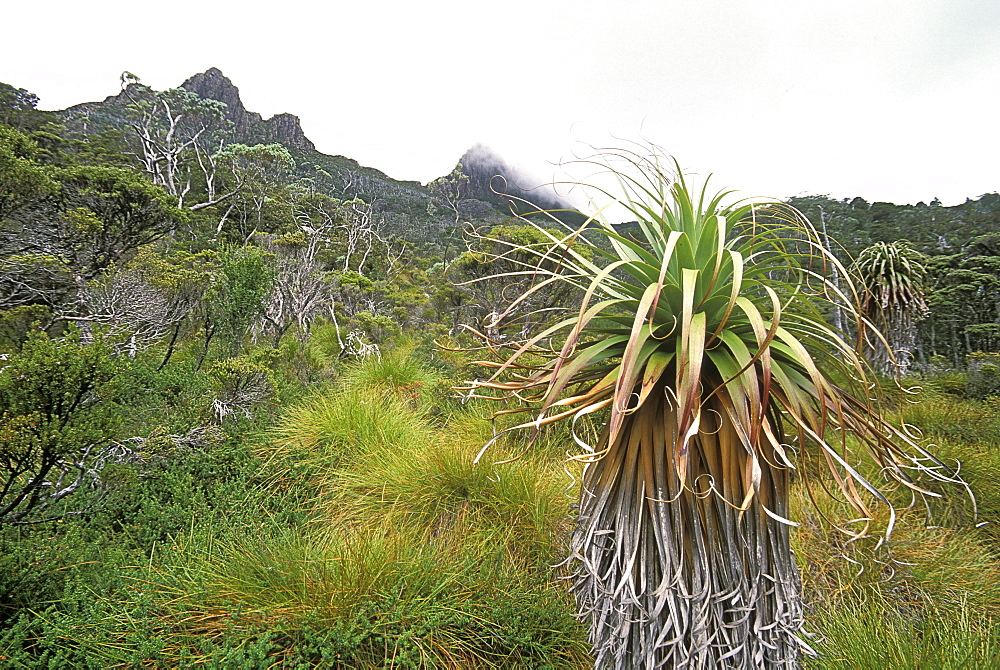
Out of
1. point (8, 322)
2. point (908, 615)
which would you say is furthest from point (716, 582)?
point (8, 322)

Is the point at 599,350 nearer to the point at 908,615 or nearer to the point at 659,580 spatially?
the point at 659,580

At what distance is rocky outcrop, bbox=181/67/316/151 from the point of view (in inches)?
→ 2373

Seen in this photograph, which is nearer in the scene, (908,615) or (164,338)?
(908,615)

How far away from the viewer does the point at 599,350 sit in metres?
1.59

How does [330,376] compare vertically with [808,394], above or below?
below

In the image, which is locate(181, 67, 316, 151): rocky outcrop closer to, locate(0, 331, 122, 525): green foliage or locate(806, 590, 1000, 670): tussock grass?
locate(0, 331, 122, 525): green foliage

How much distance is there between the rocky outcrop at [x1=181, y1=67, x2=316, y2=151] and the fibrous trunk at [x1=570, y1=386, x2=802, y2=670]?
67.5 meters

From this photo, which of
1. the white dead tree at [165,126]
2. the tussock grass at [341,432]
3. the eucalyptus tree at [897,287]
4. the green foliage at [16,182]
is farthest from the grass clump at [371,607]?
the white dead tree at [165,126]

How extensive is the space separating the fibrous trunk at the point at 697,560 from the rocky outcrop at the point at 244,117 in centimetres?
6750

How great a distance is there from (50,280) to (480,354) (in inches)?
264

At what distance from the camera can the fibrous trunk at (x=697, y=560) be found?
1465 mm

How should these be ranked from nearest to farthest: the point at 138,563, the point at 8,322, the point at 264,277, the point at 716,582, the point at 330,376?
1. the point at 716,582
2. the point at 138,563
3. the point at 8,322
4. the point at 264,277
5. the point at 330,376

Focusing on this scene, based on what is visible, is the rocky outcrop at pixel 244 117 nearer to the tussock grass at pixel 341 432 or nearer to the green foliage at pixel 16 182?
the green foliage at pixel 16 182

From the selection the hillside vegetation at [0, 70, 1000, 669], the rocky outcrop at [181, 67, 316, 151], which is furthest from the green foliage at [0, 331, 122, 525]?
the rocky outcrop at [181, 67, 316, 151]
